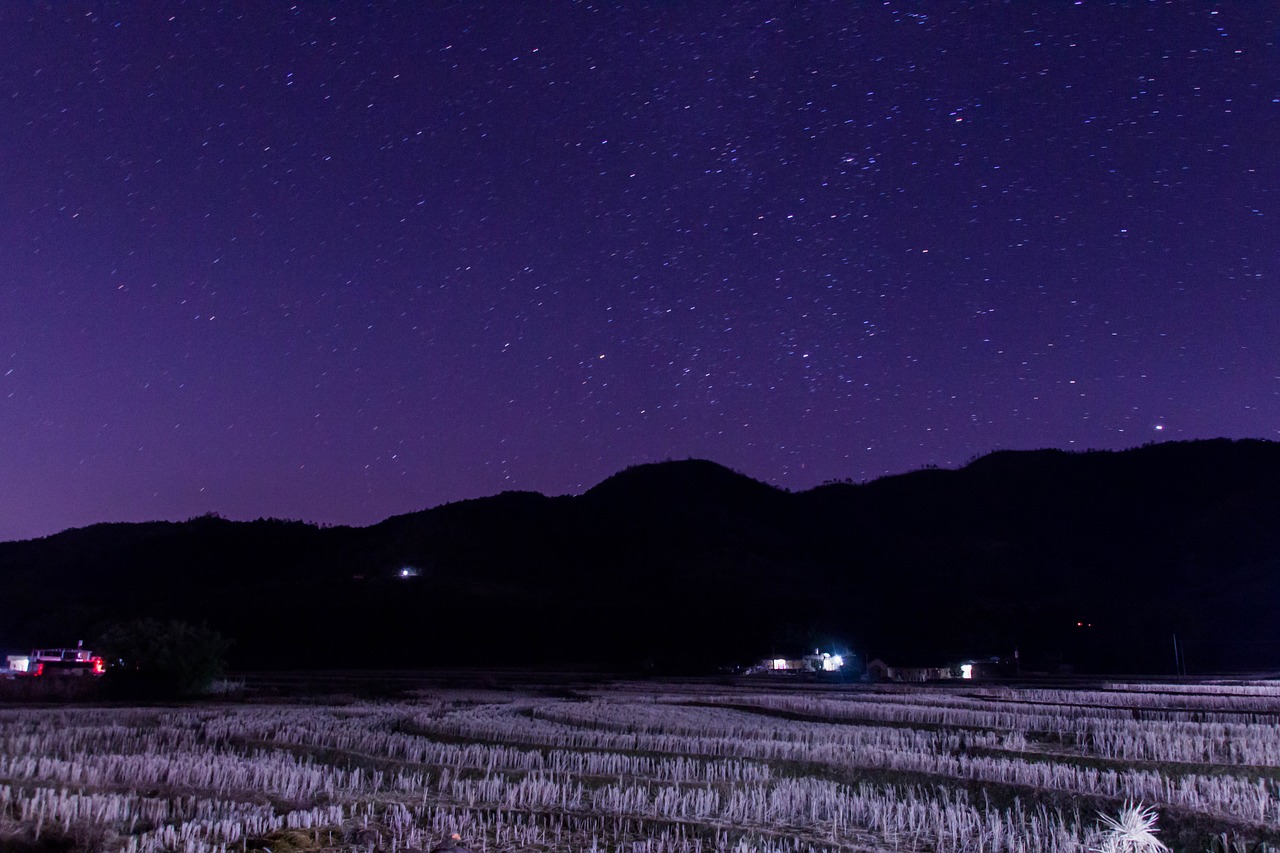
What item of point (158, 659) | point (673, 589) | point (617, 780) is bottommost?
point (617, 780)

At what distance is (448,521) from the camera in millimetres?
190250

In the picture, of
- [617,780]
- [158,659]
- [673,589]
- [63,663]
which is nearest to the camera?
[617,780]

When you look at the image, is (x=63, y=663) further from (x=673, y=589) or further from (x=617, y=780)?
(x=673, y=589)

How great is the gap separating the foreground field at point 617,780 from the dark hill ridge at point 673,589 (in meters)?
57.6

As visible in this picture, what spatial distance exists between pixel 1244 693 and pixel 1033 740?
2747cm

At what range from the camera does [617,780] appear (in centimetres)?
1853

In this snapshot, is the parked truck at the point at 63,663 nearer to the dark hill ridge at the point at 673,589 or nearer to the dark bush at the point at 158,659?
the dark bush at the point at 158,659

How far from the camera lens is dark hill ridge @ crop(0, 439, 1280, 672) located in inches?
3984

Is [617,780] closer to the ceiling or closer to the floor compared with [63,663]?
closer to the floor

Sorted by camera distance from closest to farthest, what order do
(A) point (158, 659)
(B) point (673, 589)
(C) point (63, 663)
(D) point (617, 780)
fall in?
(D) point (617, 780) → (A) point (158, 659) → (C) point (63, 663) → (B) point (673, 589)

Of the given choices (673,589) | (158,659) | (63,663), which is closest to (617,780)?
(158,659)

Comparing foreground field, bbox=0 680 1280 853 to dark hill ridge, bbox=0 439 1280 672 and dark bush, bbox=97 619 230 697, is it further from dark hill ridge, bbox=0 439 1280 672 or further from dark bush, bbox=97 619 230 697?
dark hill ridge, bbox=0 439 1280 672

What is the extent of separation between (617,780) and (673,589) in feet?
400

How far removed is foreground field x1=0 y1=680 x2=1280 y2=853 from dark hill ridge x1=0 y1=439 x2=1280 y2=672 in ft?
189
